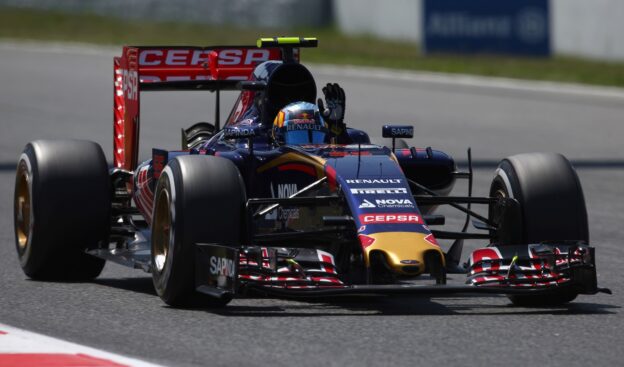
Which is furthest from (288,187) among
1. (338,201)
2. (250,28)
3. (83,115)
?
(250,28)

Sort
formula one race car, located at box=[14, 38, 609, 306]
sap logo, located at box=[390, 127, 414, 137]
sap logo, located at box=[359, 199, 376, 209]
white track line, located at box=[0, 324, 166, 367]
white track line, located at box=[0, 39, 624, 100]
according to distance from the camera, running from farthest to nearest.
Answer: white track line, located at box=[0, 39, 624, 100] < sap logo, located at box=[390, 127, 414, 137] < sap logo, located at box=[359, 199, 376, 209] < formula one race car, located at box=[14, 38, 609, 306] < white track line, located at box=[0, 324, 166, 367]

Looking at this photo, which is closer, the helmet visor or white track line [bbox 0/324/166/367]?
white track line [bbox 0/324/166/367]

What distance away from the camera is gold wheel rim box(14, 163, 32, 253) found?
9.82m

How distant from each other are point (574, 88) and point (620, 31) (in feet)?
A: 16.0

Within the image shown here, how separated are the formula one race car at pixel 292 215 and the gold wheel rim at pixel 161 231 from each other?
0.03 feet

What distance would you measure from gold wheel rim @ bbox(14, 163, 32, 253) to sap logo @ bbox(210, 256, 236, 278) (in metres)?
2.34

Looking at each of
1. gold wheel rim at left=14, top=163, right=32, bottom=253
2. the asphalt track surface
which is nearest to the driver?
the asphalt track surface

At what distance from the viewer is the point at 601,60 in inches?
1265

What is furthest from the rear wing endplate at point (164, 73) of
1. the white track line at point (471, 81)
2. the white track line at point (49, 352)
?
the white track line at point (471, 81)

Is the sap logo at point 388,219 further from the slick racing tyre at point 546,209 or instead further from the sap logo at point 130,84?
the sap logo at point 130,84

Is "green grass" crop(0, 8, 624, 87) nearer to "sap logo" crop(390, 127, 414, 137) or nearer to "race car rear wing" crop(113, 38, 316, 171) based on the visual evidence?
→ "race car rear wing" crop(113, 38, 316, 171)

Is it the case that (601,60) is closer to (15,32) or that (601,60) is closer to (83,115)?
(83,115)

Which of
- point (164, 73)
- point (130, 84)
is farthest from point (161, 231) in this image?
point (164, 73)

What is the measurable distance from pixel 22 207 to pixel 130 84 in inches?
45.0
